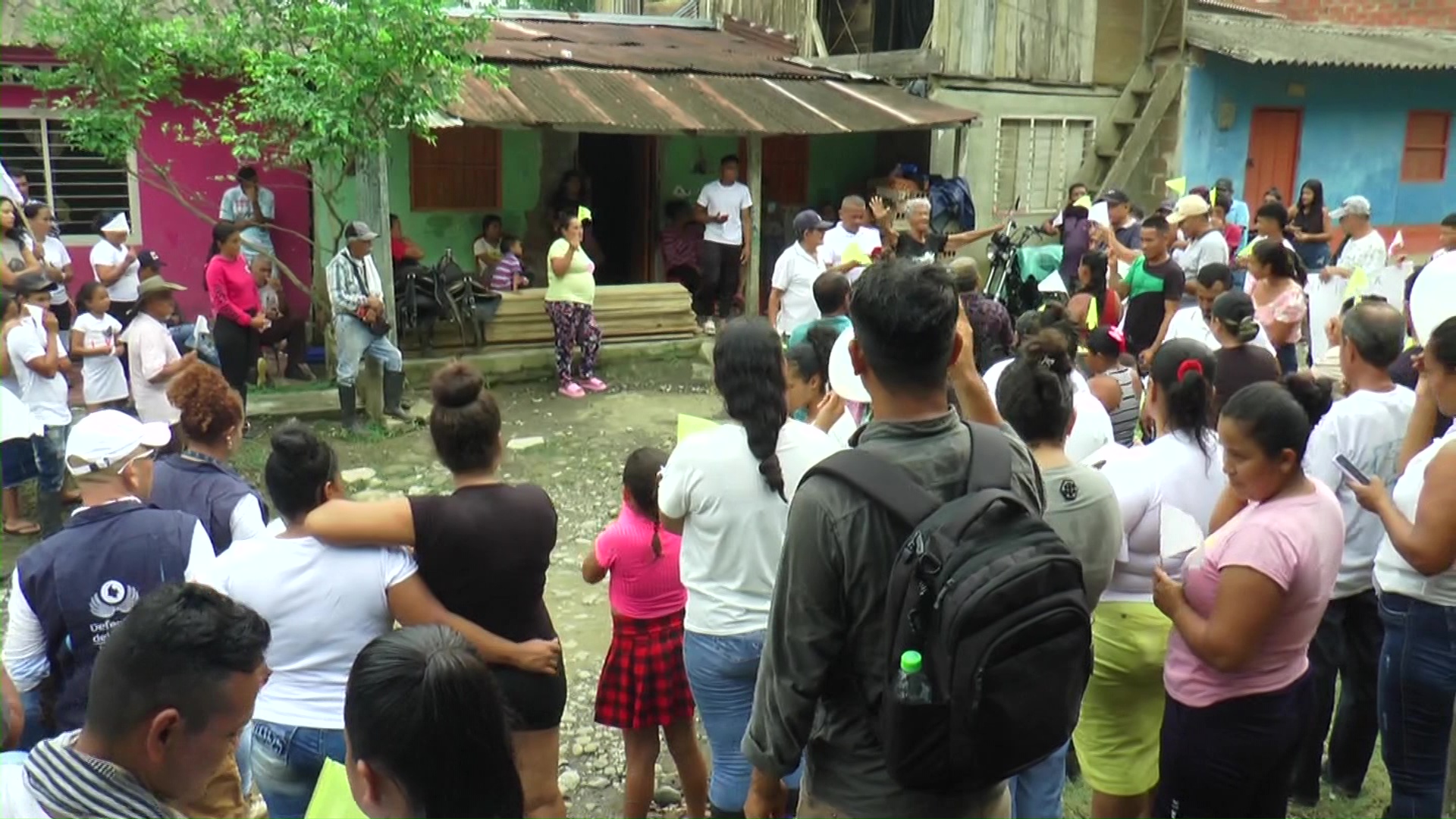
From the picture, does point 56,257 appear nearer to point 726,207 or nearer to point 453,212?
point 453,212

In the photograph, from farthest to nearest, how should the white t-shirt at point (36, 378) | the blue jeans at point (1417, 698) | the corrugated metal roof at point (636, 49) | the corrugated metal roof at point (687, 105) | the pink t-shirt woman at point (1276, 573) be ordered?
the corrugated metal roof at point (636, 49), the corrugated metal roof at point (687, 105), the white t-shirt at point (36, 378), the blue jeans at point (1417, 698), the pink t-shirt woman at point (1276, 573)

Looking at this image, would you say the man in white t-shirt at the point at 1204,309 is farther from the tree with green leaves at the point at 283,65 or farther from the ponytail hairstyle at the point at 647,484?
the tree with green leaves at the point at 283,65

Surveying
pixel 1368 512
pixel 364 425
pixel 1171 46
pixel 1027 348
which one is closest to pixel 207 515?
pixel 1027 348

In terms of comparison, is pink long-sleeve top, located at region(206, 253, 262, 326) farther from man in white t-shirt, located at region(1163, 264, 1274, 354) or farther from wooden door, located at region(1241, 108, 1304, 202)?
wooden door, located at region(1241, 108, 1304, 202)

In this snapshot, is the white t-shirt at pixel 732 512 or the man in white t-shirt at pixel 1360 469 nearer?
the white t-shirt at pixel 732 512

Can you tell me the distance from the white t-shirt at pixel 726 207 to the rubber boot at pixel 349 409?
4730mm

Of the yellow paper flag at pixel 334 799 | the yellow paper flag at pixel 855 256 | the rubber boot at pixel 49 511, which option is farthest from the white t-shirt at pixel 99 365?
the yellow paper flag at pixel 334 799

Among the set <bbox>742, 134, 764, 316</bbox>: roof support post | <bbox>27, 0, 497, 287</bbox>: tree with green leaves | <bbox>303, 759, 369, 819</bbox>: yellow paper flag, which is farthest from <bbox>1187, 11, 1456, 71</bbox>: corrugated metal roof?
<bbox>303, 759, 369, 819</bbox>: yellow paper flag

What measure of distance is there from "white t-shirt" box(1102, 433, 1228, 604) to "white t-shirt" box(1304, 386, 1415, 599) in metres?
0.54

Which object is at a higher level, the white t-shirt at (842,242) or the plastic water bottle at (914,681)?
the white t-shirt at (842,242)

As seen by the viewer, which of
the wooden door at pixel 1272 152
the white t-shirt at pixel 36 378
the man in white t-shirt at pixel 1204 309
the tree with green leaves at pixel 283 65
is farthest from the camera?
the wooden door at pixel 1272 152

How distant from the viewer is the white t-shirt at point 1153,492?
3230 mm

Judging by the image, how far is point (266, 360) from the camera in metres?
10.3

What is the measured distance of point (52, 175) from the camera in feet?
33.8
